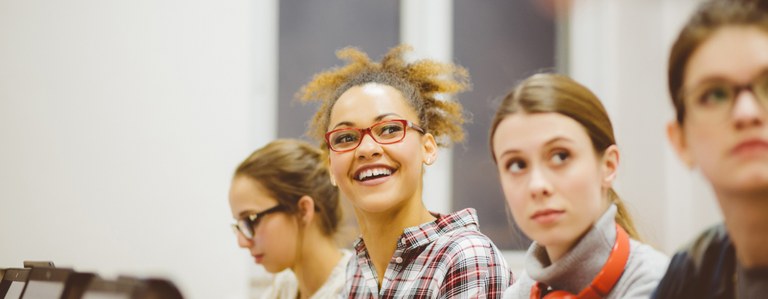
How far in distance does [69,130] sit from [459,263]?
6.47 ft

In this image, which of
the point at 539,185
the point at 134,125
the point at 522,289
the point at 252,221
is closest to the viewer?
the point at 539,185

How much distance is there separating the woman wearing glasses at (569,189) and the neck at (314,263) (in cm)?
106

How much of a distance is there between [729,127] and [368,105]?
960 millimetres

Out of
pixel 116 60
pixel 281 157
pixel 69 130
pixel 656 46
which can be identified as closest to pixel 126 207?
pixel 69 130

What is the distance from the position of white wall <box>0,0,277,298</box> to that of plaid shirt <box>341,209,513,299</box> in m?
1.41

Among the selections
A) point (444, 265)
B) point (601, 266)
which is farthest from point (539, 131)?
point (444, 265)

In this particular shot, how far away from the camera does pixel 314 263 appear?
211 centimetres

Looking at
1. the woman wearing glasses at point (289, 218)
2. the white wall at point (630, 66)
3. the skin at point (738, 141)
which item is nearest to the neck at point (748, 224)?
the skin at point (738, 141)

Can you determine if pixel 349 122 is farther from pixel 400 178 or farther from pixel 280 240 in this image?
pixel 280 240

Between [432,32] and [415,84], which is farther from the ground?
[432,32]

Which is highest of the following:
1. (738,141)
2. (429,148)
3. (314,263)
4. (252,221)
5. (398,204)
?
(738,141)

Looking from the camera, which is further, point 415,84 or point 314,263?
point 314,263

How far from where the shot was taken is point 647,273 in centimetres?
107

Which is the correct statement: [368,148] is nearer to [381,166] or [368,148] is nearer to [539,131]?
[381,166]
